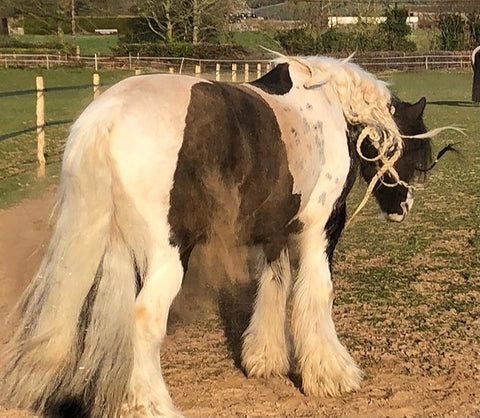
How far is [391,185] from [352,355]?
3.66ft

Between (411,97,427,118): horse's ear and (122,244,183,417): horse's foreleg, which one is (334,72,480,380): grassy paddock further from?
(122,244,183,417): horse's foreleg

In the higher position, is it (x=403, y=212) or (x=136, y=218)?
(x=136, y=218)

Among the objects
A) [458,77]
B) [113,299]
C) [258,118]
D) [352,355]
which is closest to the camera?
[113,299]

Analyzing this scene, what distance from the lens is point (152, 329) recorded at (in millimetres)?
3201

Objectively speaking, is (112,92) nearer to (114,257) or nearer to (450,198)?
(114,257)

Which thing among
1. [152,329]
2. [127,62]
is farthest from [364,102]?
[127,62]

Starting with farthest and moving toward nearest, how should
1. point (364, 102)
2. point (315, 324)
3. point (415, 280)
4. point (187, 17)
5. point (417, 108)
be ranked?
point (187, 17)
point (415, 280)
point (417, 108)
point (364, 102)
point (315, 324)

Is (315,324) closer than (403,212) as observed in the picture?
Yes

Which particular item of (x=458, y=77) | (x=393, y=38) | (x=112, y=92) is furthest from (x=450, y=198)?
(x=393, y=38)

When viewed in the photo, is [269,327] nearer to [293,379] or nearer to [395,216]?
[293,379]

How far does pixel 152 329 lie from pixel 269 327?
4.44ft

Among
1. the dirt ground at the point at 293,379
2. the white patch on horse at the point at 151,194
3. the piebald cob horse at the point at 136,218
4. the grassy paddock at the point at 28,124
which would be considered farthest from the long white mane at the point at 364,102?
the grassy paddock at the point at 28,124

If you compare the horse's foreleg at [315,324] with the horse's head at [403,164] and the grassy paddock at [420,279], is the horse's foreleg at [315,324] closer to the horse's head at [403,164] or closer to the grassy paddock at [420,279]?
the grassy paddock at [420,279]

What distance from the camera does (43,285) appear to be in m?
3.28
